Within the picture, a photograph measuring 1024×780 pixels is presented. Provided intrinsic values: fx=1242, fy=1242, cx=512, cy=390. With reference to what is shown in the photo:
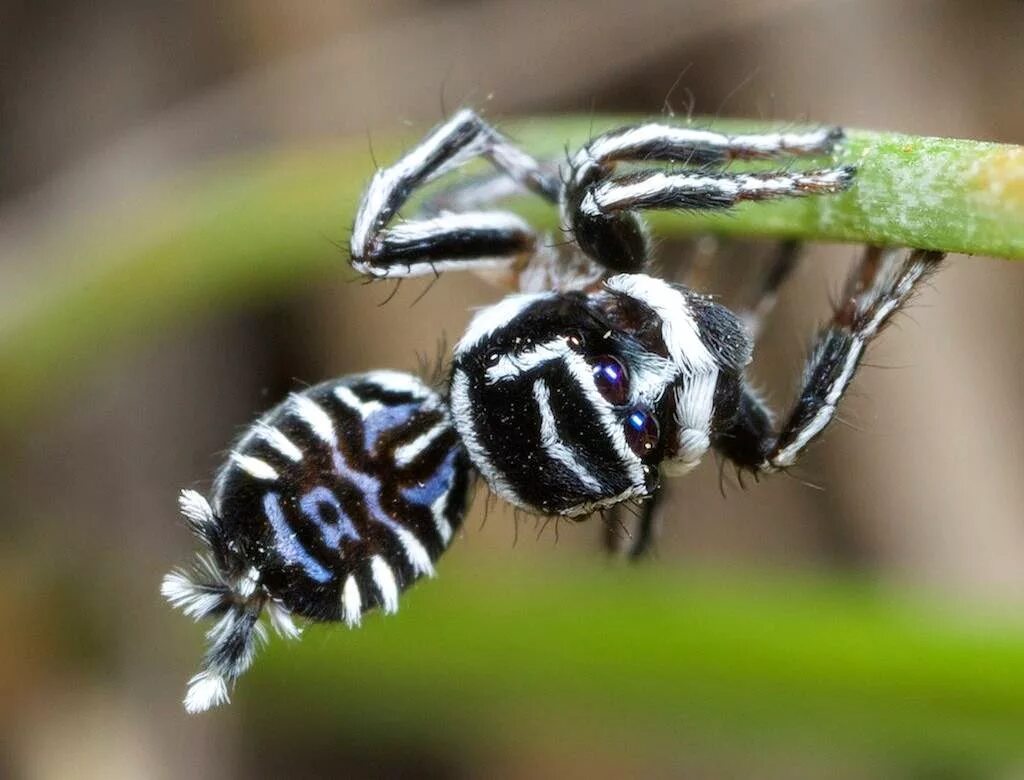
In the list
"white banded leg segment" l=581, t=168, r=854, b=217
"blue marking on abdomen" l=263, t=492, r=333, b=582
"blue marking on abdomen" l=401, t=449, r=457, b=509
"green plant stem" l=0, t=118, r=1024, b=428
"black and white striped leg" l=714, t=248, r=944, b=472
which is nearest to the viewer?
"white banded leg segment" l=581, t=168, r=854, b=217

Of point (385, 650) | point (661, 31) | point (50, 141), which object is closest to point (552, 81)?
point (661, 31)

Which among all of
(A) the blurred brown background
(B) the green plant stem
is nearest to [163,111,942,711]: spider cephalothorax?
(B) the green plant stem

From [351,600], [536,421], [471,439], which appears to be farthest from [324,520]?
[536,421]

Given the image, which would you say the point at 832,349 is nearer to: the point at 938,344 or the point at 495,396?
the point at 495,396

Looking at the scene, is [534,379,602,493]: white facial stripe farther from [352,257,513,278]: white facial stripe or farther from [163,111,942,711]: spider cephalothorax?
[352,257,513,278]: white facial stripe

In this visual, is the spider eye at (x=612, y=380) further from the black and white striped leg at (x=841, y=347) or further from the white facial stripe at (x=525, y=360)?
the black and white striped leg at (x=841, y=347)

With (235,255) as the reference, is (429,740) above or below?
below

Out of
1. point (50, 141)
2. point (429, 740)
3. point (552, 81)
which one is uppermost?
point (552, 81)
